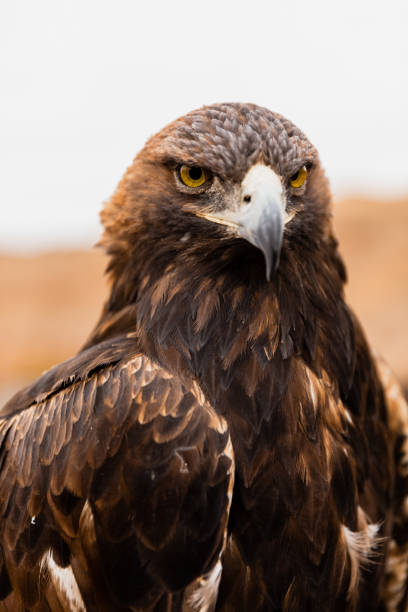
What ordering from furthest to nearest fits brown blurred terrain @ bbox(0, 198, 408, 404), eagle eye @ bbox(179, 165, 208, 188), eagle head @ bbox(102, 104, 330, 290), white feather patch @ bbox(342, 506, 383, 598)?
brown blurred terrain @ bbox(0, 198, 408, 404)
white feather patch @ bbox(342, 506, 383, 598)
eagle eye @ bbox(179, 165, 208, 188)
eagle head @ bbox(102, 104, 330, 290)

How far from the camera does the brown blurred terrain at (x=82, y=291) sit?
18.3 m

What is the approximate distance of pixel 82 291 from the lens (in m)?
22.0

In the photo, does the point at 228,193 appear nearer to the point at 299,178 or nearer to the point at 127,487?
the point at 299,178

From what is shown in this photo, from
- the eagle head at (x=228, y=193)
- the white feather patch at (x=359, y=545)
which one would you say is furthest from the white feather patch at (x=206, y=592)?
the eagle head at (x=228, y=193)

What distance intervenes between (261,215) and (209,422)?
70cm

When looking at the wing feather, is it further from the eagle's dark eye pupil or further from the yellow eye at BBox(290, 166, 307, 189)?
the yellow eye at BBox(290, 166, 307, 189)

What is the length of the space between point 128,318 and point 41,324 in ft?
59.3

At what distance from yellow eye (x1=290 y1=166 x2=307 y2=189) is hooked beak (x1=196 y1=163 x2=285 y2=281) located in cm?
14

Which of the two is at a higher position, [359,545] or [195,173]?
[195,173]

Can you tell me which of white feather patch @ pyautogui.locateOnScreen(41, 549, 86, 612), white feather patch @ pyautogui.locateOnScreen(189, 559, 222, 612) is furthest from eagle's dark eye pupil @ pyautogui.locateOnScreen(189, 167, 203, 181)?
white feather patch @ pyautogui.locateOnScreen(41, 549, 86, 612)

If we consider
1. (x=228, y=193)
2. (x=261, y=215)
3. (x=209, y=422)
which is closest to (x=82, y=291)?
(x=228, y=193)

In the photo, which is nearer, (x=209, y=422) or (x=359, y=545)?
(x=209, y=422)

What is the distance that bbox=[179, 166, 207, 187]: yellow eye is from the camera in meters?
2.79

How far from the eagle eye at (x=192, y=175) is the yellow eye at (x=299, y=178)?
313 mm
